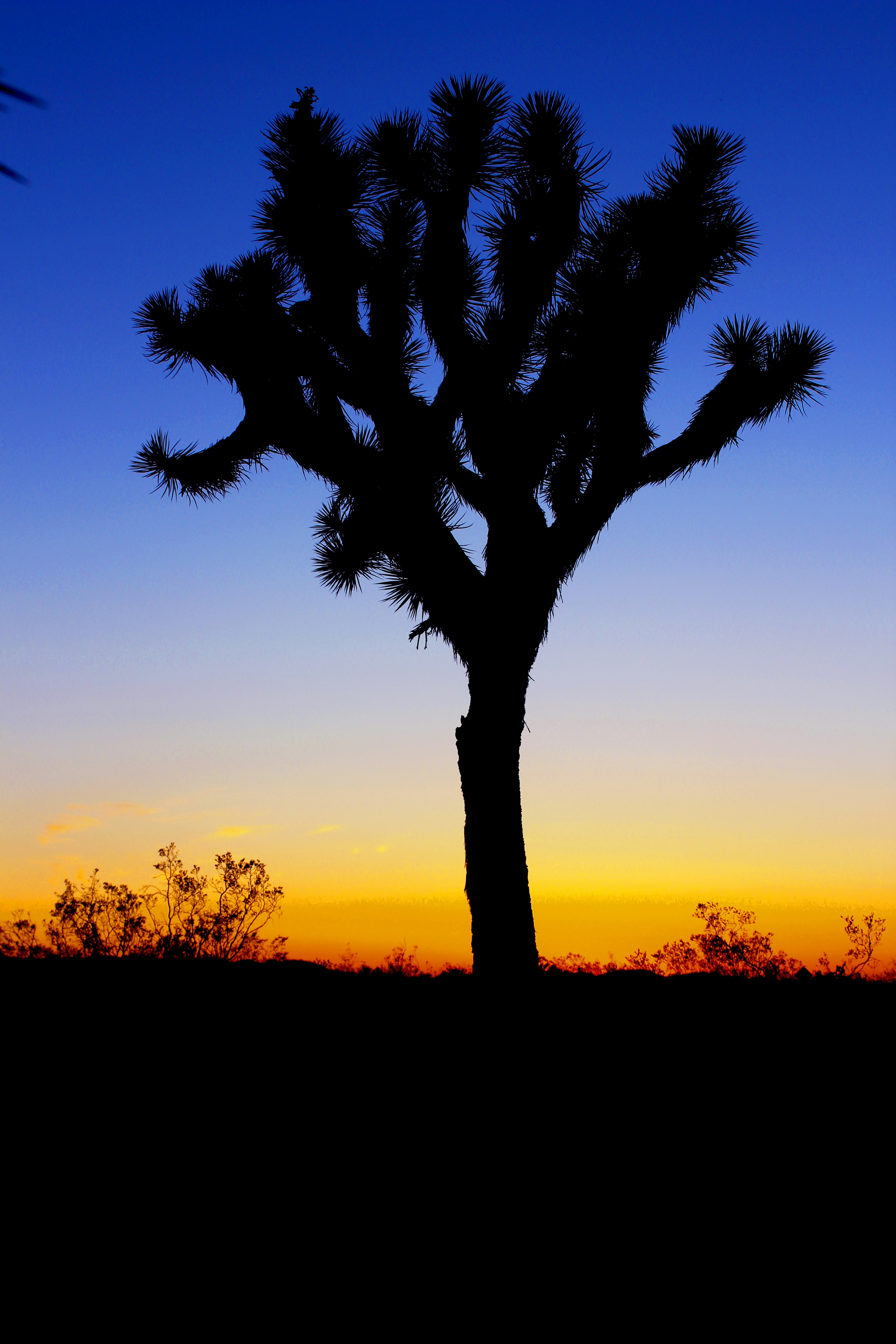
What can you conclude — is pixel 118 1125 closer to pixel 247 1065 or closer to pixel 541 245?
pixel 247 1065

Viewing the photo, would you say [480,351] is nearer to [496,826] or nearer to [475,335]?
[475,335]

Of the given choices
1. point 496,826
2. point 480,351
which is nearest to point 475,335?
point 480,351

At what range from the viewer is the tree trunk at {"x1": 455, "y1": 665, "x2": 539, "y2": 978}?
6586mm

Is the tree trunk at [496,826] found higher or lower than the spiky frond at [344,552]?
lower

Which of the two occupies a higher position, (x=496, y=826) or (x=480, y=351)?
(x=480, y=351)

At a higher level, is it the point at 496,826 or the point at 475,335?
the point at 475,335

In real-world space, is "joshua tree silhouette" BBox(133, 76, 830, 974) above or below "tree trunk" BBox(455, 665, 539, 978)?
above

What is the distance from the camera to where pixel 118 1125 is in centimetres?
474

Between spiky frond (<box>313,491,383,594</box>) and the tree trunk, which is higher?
spiky frond (<box>313,491,383,594</box>)

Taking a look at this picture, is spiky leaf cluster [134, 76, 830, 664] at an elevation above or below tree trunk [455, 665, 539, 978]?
above

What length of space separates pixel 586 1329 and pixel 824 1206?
1.37m

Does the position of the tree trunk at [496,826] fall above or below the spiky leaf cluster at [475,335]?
below

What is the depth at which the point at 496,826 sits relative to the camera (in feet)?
22.2

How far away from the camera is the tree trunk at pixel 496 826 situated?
6.59 meters
